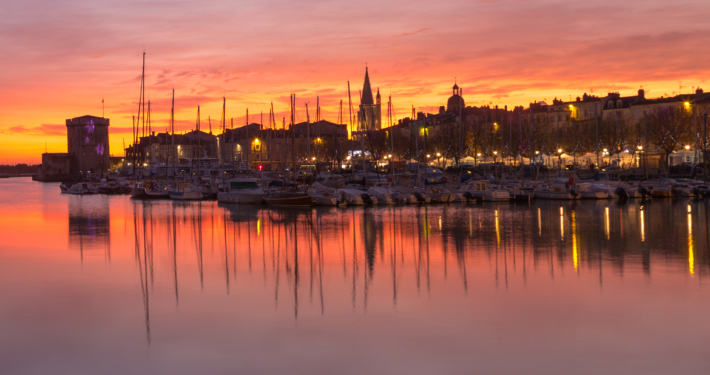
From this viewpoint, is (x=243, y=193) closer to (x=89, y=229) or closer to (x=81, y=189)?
(x=89, y=229)

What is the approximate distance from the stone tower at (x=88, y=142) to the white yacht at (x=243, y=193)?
15021cm

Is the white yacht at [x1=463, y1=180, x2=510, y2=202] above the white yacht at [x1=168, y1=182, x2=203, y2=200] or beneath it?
beneath

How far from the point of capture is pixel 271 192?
53.9m

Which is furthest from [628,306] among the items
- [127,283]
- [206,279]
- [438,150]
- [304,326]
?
[438,150]

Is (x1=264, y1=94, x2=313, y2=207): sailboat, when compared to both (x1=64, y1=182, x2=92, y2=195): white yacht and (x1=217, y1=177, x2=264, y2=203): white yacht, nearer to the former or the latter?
(x1=217, y1=177, x2=264, y2=203): white yacht

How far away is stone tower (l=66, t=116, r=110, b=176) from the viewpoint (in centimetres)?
19518

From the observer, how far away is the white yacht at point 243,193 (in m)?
53.5

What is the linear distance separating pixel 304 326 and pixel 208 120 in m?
81.5

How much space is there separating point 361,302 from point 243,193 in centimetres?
3955

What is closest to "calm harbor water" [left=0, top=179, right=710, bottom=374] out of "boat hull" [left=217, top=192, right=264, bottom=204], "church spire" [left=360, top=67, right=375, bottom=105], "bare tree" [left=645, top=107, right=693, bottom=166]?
"boat hull" [left=217, top=192, right=264, bottom=204]

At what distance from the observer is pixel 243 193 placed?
2117 inches

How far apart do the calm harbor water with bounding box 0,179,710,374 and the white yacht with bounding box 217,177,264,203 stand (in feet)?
71.9

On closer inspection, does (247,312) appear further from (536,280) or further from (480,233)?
(480,233)

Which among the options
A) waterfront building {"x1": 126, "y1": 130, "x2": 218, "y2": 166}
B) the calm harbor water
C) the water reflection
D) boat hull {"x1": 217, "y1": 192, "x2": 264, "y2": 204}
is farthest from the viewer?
waterfront building {"x1": 126, "y1": 130, "x2": 218, "y2": 166}
